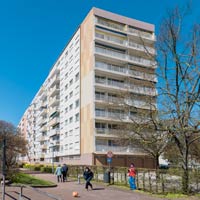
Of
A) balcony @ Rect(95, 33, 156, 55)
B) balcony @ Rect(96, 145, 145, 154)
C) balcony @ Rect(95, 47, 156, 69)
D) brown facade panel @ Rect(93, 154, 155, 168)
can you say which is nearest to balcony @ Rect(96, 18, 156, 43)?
balcony @ Rect(95, 33, 156, 55)

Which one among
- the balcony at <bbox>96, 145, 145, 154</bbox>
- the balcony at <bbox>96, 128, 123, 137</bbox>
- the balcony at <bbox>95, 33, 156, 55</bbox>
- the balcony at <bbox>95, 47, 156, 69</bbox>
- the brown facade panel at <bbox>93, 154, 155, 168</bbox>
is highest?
the balcony at <bbox>95, 33, 156, 55</bbox>

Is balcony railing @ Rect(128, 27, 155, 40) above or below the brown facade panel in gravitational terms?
above

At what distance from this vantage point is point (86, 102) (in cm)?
4953

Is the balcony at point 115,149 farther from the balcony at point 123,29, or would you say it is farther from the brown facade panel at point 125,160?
the balcony at point 123,29

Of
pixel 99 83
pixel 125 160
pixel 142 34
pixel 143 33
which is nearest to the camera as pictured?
pixel 125 160

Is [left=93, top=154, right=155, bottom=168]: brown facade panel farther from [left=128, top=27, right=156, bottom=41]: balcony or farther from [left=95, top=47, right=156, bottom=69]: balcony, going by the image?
[left=128, top=27, right=156, bottom=41]: balcony

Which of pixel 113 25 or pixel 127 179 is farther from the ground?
pixel 113 25

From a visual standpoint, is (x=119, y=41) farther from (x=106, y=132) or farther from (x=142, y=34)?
(x=106, y=132)

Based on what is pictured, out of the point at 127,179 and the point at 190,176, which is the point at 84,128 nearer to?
the point at 127,179

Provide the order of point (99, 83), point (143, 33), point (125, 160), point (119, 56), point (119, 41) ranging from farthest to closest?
point (143, 33) < point (119, 41) < point (119, 56) < point (99, 83) < point (125, 160)

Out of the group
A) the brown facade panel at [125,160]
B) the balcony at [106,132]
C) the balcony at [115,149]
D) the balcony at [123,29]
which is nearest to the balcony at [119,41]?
the balcony at [123,29]

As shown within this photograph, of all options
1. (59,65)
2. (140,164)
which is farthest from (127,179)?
(59,65)

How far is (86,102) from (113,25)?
1426 centimetres

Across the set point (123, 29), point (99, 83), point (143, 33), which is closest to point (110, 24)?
point (123, 29)
